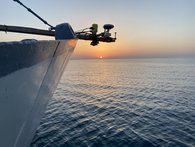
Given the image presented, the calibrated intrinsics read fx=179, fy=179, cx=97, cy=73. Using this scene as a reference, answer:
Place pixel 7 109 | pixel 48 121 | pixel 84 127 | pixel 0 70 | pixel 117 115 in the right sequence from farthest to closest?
1. pixel 117 115
2. pixel 48 121
3. pixel 84 127
4. pixel 7 109
5. pixel 0 70

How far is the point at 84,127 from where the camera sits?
20.0 metres

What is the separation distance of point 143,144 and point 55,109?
15.2 meters

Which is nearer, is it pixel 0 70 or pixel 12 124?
pixel 0 70

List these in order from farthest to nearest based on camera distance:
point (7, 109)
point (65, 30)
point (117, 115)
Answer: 1. point (117, 115)
2. point (65, 30)
3. point (7, 109)

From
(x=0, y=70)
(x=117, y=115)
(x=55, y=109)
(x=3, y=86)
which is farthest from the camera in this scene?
(x=55, y=109)

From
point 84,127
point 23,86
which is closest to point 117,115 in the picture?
point 84,127

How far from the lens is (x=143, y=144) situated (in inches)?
635

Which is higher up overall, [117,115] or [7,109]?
[7,109]

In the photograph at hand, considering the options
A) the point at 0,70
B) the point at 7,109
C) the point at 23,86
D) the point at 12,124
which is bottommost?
the point at 12,124

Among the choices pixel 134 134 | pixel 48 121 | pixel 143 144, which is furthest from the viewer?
pixel 48 121

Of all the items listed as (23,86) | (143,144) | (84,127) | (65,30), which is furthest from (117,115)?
(23,86)

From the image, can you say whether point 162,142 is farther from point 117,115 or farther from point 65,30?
point 65,30

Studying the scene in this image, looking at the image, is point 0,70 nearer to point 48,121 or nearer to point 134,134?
point 134,134

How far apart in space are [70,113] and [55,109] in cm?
314
